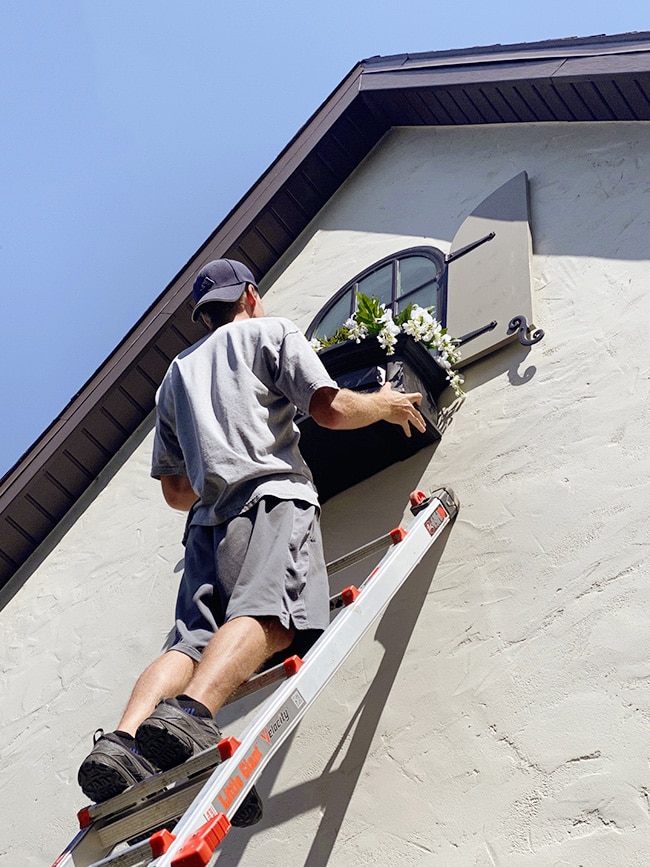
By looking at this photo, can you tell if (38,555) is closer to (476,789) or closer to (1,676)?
(1,676)

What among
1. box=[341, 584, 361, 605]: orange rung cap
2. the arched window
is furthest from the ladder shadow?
the arched window

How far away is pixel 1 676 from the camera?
5.29 meters

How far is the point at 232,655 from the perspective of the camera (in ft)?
9.02

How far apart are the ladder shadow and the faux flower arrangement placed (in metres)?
0.98

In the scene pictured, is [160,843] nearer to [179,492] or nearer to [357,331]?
[179,492]

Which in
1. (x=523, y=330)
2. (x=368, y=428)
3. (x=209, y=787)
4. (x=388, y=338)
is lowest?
(x=523, y=330)

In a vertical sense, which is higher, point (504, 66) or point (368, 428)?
point (504, 66)

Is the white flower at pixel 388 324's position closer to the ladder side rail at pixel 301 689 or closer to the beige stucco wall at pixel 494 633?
the beige stucco wall at pixel 494 633

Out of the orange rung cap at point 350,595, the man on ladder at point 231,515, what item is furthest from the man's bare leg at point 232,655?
the orange rung cap at point 350,595

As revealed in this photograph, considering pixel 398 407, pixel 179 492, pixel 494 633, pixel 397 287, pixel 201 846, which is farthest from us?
pixel 397 287

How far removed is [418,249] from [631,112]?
1.24 m

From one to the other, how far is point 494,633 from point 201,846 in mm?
1525

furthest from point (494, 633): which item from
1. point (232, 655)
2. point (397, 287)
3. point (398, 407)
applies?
point (397, 287)

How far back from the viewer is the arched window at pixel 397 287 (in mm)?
5227
